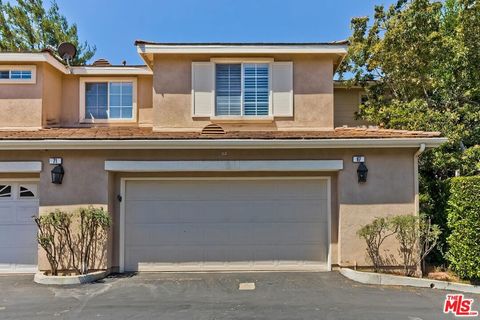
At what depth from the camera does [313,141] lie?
940cm

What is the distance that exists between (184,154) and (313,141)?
9.97 ft

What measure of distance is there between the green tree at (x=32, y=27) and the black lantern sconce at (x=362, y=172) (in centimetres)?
1923

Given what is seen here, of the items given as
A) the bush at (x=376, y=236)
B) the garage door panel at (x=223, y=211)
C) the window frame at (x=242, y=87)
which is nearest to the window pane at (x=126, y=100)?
the window frame at (x=242, y=87)

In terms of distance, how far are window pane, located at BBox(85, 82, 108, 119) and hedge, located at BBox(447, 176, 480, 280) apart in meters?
10.1

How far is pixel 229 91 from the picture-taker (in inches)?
458

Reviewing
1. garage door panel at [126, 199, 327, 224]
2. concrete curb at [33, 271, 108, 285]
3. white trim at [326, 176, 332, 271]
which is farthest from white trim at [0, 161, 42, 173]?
white trim at [326, 176, 332, 271]

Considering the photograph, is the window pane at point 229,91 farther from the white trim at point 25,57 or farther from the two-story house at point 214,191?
the white trim at point 25,57

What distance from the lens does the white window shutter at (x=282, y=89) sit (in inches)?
455

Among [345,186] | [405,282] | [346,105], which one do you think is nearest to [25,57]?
[345,186]

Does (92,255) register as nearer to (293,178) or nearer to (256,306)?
(256,306)

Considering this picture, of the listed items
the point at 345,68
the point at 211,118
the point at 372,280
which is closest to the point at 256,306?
the point at 372,280

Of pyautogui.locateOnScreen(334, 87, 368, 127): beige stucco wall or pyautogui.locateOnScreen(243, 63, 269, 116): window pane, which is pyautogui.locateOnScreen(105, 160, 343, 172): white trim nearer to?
pyautogui.locateOnScreen(243, 63, 269, 116): window pane

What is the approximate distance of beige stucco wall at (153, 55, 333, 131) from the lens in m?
11.6

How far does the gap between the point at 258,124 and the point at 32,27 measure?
19127mm
